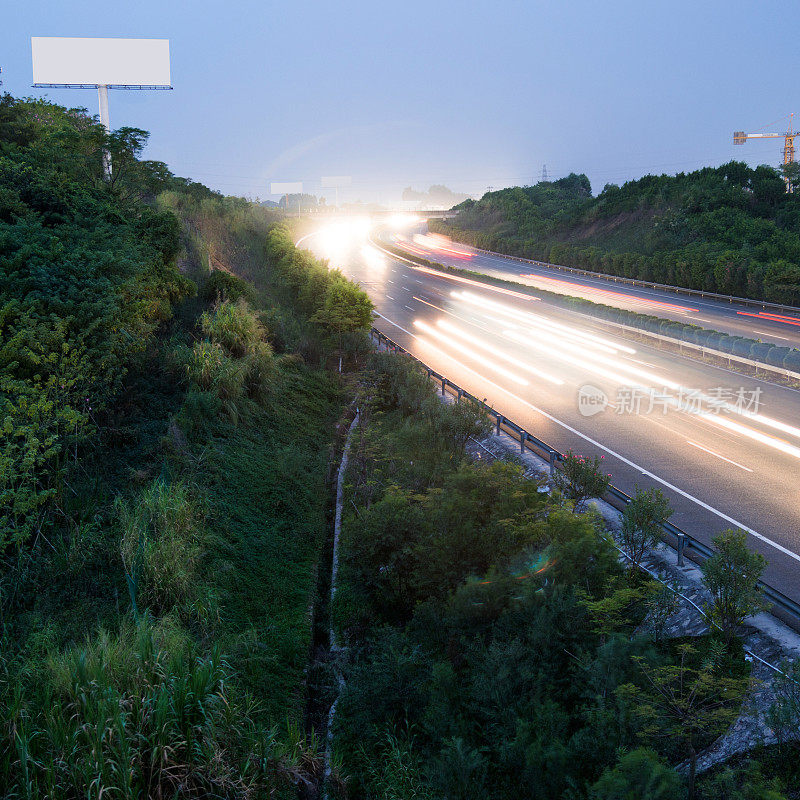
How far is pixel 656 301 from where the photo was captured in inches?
1638

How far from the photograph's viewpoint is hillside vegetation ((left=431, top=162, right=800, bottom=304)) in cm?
4111

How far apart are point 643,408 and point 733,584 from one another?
12.4 metres

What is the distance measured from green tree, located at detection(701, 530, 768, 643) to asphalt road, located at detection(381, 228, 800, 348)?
2347cm

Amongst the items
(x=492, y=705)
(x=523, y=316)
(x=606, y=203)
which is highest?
(x=606, y=203)

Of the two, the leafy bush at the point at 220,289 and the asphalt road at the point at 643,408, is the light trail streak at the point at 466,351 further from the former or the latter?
the leafy bush at the point at 220,289

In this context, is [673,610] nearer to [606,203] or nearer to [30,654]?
[30,654]

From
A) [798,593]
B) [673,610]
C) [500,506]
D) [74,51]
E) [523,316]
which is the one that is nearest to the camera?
[673,610]

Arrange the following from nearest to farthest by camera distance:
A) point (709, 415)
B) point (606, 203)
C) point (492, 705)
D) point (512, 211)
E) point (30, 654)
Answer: point (492, 705), point (30, 654), point (709, 415), point (606, 203), point (512, 211)

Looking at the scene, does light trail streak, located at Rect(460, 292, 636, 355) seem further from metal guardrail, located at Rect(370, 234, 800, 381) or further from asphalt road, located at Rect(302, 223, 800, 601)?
metal guardrail, located at Rect(370, 234, 800, 381)

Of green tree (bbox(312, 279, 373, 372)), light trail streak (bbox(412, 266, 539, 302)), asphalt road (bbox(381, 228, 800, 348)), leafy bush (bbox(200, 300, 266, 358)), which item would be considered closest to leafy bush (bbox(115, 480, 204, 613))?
leafy bush (bbox(200, 300, 266, 358))

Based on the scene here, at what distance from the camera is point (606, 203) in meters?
71.1

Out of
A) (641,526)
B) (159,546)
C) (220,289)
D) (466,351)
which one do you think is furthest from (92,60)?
(641,526)

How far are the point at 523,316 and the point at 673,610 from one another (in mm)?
29918

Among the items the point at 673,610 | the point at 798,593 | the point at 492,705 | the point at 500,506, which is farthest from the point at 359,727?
the point at 798,593
